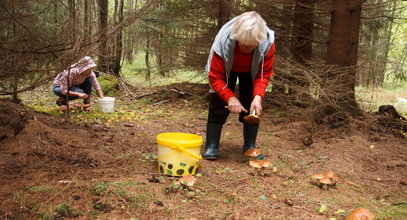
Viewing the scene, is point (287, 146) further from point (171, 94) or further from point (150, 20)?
point (150, 20)

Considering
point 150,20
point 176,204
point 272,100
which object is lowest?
point 176,204

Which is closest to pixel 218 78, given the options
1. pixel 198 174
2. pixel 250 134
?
pixel 250 134

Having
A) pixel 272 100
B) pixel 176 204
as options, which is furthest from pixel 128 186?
pixel 272 100

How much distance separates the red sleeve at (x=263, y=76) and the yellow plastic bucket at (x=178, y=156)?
0.83 metres

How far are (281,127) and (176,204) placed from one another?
324 centimetres

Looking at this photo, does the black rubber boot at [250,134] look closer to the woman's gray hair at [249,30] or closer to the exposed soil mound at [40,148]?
the woman's gray hair at [249,30]

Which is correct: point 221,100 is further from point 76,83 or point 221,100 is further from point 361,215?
point 76,83

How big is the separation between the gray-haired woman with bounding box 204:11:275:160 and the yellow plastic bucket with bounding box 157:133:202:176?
1.83 ft

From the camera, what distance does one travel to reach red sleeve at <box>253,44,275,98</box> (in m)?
3.37

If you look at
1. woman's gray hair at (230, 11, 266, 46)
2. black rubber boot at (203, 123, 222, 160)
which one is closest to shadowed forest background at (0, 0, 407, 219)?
black rubber boot at (203, 123, 222, 160)

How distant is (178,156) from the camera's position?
3.05 m

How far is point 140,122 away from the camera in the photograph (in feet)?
18.9

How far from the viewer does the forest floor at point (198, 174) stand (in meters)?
2.47

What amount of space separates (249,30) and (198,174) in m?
1.47
